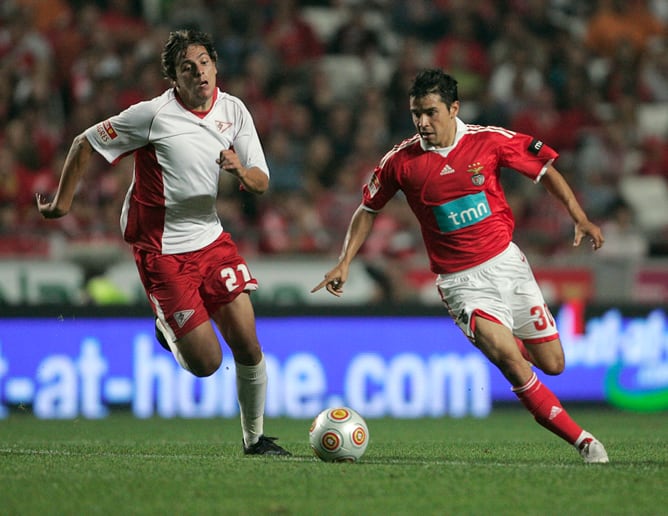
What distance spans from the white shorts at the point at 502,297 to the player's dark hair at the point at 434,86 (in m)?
0.96

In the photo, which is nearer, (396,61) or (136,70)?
(136,70)

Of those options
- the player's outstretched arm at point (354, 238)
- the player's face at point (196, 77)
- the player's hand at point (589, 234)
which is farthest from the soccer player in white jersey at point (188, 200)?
the player's hand at point (589, 234)

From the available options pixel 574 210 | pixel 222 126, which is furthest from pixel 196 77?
pixel 574 210

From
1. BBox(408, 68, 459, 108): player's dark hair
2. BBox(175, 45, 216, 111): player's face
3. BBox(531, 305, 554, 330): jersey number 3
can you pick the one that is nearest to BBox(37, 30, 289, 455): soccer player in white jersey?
BBox(175, 45, 216, 111): player's face

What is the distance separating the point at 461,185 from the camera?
7.18 m

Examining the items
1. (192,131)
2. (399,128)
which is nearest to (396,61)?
(399,128)

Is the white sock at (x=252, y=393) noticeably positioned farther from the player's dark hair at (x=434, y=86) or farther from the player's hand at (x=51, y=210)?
the player's dark hair at (x=434, y=86)

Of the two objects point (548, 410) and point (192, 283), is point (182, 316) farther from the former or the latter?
point (548, 410)

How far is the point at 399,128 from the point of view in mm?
15844

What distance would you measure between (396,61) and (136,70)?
11.7ft

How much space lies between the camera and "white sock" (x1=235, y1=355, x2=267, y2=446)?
739 cm

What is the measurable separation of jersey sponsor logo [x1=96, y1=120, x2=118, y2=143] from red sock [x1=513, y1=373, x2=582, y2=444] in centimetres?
272

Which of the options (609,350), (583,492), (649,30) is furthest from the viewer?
(649,30)

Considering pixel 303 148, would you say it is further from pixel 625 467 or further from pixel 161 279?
pixel 625 467
